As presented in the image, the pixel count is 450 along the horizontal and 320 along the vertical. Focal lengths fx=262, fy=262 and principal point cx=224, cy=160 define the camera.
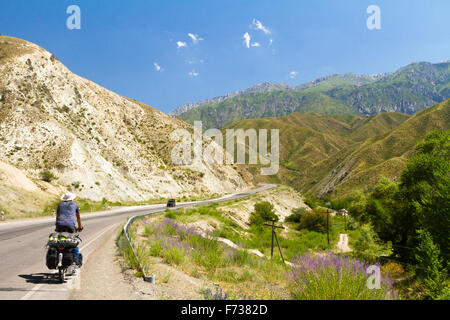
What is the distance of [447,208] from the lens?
17.6 metres

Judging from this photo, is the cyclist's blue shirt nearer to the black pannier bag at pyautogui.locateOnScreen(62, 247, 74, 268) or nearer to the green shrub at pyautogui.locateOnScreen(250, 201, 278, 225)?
the black pannier bag at pyautogui.locateOnScreen(62, 247, 74, 268)

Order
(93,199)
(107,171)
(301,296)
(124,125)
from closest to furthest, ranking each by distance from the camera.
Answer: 1. (301,296)
2. (93,199)
3. (107,171)
4. (124,125)

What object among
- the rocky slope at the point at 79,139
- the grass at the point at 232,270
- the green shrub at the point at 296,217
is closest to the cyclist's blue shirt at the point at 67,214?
the grass at the point at 232,270

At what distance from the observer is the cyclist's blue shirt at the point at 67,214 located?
6.63 metres

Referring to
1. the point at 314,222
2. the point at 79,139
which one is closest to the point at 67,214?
the point at 314,222

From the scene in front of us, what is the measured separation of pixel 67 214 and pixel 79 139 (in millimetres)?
49246

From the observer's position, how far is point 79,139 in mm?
49656

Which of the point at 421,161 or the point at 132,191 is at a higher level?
the point at 421,161

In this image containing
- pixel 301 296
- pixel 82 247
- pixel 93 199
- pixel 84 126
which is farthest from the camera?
pixel 84 126

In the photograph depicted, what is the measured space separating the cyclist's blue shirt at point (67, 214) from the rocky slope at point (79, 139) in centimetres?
2550

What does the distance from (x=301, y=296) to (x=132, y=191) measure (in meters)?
48.5

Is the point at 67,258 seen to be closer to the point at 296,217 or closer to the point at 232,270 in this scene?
the point at 232,270
